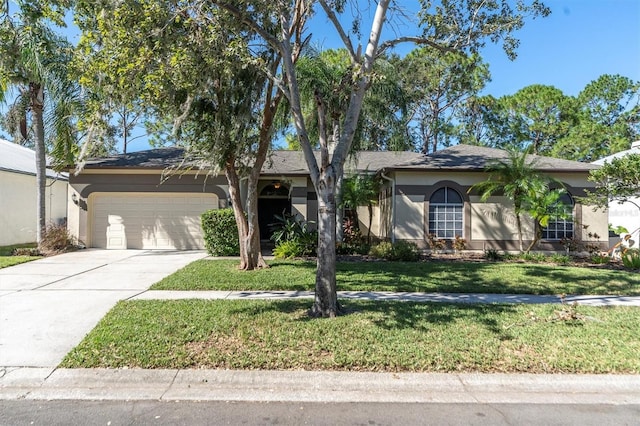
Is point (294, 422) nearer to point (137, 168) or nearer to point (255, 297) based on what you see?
point (255, 297)

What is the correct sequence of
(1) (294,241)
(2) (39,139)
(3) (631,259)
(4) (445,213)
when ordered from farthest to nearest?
(4) (445,213), (2) (39,139), (1) (294,241), (3) (631,259)

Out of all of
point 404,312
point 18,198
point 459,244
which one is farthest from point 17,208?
point 404,312

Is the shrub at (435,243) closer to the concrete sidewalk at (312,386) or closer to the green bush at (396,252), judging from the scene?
the green bush at (396,252)

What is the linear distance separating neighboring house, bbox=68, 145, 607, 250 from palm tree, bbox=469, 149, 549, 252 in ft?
2.18

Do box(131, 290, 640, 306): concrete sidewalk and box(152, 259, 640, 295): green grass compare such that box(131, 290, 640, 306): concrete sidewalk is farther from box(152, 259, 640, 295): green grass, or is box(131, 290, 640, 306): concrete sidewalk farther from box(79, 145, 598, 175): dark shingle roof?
box(79, 145, 598, 175): dark shingle roof

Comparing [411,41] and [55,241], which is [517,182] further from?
[55,241]

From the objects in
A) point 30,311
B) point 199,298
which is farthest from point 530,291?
point 30,311

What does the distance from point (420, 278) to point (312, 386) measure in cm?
617

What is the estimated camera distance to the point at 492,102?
32.3 m

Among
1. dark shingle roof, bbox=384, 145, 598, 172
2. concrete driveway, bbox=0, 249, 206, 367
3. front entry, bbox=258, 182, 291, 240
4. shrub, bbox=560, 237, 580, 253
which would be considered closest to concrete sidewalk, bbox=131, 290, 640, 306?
concrete driveway, bbox=0, 249, 206, 367

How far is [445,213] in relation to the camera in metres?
16.2

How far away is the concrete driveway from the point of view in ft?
18.9

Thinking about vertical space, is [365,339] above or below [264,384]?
above

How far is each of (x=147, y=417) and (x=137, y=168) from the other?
13.8 m
